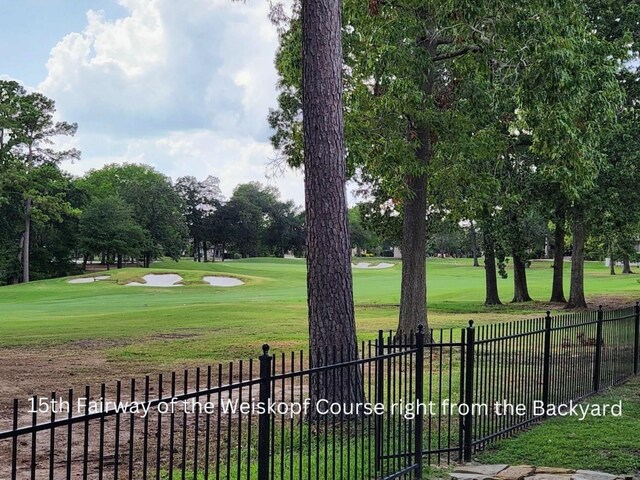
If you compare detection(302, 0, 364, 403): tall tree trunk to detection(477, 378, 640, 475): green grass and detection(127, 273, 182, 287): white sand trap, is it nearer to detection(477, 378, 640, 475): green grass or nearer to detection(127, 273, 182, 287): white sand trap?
detection(477, 378, 640, 475): green grass

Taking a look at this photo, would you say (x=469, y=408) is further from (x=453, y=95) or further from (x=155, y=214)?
(x=155, y=214)

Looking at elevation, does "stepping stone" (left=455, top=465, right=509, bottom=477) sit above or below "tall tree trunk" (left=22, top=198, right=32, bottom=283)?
below

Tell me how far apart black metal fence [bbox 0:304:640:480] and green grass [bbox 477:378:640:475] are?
9.2 inches

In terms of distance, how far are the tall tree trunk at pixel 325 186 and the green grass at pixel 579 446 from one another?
2219mm

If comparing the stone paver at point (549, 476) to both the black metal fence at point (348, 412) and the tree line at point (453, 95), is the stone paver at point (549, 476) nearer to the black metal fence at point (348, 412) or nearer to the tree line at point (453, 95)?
the black metal fence at point (348, 412)

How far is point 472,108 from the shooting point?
15.9 meters

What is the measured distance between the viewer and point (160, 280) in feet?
174

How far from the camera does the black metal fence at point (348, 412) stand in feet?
17.7

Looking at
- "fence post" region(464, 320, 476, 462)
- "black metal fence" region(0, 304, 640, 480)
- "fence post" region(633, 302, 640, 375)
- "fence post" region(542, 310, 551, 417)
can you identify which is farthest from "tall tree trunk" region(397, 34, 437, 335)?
"fence post" region(464, 320, 476, 462)

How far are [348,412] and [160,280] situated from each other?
4715cm

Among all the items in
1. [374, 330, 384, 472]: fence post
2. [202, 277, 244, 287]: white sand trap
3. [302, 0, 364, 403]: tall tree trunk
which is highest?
[302, 0, 364, 403]: tall tree trunk

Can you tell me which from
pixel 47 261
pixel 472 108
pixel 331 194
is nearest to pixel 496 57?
pixel 472 108

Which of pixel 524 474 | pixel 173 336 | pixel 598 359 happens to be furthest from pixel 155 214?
pixel 524 474

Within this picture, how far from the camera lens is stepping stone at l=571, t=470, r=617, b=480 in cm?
636
